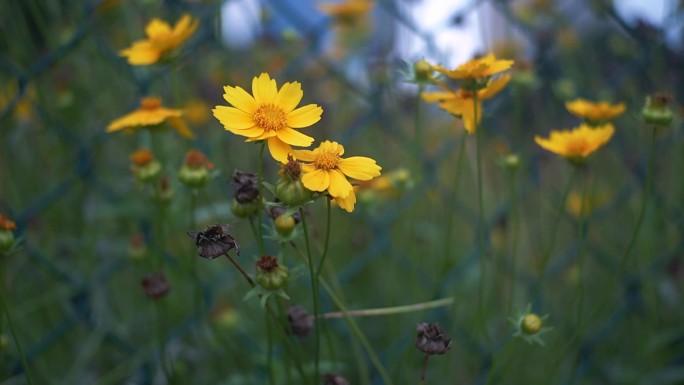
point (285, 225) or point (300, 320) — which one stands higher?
point (285, 225)

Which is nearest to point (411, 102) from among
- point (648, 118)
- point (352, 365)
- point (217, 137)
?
point (217, 137)

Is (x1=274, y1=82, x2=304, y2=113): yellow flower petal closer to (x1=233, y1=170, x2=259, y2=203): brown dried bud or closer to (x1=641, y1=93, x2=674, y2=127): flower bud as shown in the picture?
(x1=233, y1=170, x2=259, y2=203): brown dried bud

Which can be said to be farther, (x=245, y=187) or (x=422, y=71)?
(x=422, y=71)

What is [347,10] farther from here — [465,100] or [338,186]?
[338,186]

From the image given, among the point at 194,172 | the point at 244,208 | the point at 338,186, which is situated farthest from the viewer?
the point at 194,172

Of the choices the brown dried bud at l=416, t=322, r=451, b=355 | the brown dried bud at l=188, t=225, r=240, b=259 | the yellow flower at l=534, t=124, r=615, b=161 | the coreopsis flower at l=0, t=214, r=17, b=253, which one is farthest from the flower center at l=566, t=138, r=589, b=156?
the coreopsis flower at l=0, t=214, r=17, b=253

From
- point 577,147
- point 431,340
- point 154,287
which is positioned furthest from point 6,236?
point 577,147

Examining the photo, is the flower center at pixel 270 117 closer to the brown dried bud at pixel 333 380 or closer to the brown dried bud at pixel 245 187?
the brown dried bud at pixel 245 187
